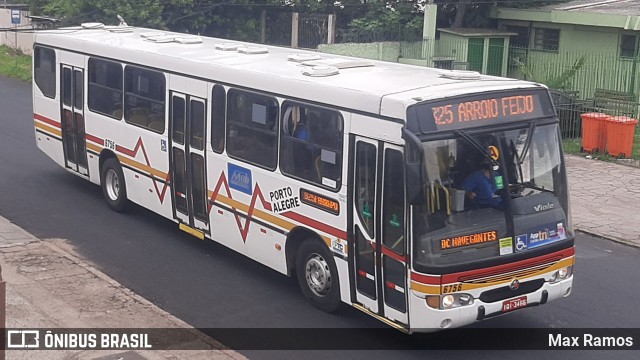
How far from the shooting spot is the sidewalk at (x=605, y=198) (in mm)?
14562

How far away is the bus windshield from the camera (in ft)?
28.3

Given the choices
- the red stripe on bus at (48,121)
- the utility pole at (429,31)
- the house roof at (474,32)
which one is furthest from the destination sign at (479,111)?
the utility pole at (429,31)

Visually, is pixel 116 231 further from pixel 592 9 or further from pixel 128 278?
pixel 592 9

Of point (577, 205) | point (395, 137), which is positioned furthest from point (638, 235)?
point (395, 137)

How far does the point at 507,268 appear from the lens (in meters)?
8.97

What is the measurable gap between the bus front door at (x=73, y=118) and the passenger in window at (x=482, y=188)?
28.7 ft

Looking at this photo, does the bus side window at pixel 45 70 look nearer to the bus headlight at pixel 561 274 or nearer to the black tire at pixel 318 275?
the black tire at pixel 318 275

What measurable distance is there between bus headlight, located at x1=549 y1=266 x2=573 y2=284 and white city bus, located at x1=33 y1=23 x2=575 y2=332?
18 millimetres

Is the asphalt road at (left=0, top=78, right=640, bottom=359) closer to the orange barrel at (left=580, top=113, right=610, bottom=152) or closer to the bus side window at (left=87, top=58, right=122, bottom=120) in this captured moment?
the bus side window at (left=87, top=58, right=122, bottom=120)

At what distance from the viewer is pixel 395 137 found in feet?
29.1

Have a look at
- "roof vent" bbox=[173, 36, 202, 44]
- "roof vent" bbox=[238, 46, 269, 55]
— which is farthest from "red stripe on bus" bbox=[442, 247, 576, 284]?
"roof vent" bbox=[173, 36, 202, 44]

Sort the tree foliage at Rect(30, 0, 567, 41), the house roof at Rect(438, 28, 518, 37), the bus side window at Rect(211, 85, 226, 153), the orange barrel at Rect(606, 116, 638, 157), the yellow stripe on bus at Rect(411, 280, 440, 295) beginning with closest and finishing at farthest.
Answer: the yellow stripe on bus at Rect(411, 280, 440, 295)
the bus side window at Rect(211, 85, 226, 153)
the orange barrel at Rect(606, 116, 638, 157)
the house roof at Rect(438, 28, 518, 37)
the tree foliage at Rect(30, 0, 567, 41)

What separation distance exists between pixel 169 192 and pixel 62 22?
2057cm

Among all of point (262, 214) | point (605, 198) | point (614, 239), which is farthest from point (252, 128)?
point (605, 198)
